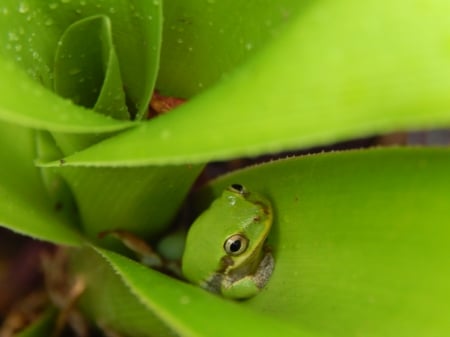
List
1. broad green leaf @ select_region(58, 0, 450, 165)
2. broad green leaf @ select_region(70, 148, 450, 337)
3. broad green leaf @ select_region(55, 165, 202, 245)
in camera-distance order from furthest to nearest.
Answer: broad green leaf @ select_region(55, 165, 202, 245) < broad green leaf @ select_region(70, 148, 450, 337) < broad green leaf @ select_region(58, 0, 450, 165)

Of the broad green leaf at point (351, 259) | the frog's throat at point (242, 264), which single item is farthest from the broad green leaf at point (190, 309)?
the frog's throat at point (242, 264)

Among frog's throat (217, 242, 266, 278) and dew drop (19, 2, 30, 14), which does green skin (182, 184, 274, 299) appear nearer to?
frog's throat (217, 242, 266, 278)

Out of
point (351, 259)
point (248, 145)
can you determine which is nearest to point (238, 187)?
point (351, 259)

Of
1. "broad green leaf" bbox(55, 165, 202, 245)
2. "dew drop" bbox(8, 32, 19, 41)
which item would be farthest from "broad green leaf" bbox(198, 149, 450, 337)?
"dew drop" bbox(8, 32, 19, 41)

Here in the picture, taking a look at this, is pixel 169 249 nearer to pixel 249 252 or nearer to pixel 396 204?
pixel 249 252

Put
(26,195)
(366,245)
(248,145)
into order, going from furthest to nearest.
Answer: (26,195)
(366,245)
(248,145)

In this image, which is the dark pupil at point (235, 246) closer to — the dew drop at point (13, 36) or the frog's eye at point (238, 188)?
the frog's eye at point (238, 188)

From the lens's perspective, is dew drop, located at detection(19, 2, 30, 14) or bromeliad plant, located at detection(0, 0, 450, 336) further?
dew drop, located at detection(19, 2, 30, 14)

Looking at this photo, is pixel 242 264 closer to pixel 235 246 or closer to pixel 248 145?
pixel 235 246

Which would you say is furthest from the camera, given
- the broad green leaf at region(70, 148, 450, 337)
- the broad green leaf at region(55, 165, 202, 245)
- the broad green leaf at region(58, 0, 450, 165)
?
the broad green leaf at region(55, 165, 202, 245)
